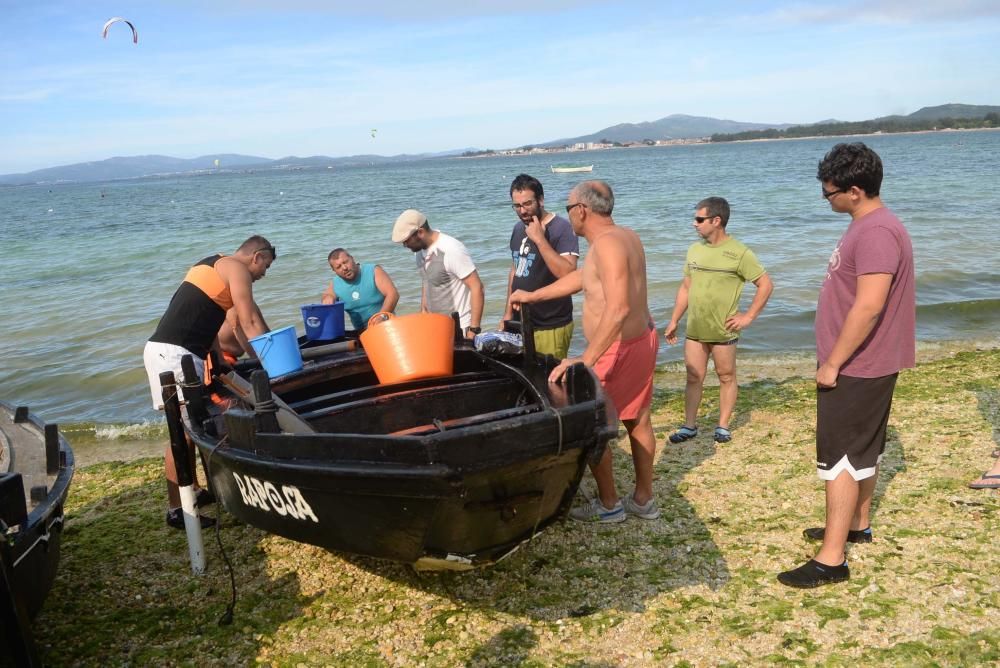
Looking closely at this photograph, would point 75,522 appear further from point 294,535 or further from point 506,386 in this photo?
point 506,386

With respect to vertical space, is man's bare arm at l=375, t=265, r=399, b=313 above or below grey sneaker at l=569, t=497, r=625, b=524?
above

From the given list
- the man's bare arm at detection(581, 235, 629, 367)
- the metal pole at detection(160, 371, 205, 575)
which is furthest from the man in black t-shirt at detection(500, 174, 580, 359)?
the metal pole at detection(160, 371, 205, 575)

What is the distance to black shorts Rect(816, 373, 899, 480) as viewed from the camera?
12.1 ft

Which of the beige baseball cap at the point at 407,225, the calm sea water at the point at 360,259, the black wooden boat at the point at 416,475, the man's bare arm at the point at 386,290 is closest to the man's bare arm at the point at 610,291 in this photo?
the black wooden boat at the point at 416,475

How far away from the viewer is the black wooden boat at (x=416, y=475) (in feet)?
10.7

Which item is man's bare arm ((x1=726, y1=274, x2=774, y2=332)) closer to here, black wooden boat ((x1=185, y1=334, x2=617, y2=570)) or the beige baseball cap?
black wooden boat ((x1=185, y1=334, x2=617, y2=570))

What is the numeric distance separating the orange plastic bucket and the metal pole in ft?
3.94

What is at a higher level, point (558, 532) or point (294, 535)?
point (294, 535)

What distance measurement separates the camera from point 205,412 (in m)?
4.60

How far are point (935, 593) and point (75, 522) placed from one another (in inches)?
216

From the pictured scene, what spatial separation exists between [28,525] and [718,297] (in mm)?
4676

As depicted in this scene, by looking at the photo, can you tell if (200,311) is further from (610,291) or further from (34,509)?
(610,291)

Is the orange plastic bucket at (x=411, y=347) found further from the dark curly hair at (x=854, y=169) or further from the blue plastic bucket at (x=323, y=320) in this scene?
the dark curly hair at (x=854, y=169)

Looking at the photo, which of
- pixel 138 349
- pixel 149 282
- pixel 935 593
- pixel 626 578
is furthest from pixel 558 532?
pixel 149 282
